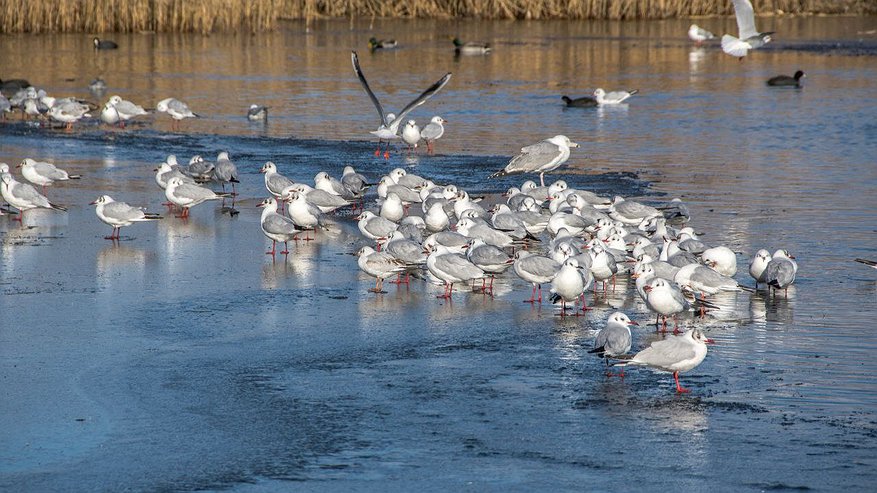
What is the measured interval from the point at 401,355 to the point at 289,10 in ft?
141

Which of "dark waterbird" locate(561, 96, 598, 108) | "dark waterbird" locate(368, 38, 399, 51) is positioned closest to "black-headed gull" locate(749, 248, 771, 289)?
"dark waterbird" locate(561, 96, 598, 108)

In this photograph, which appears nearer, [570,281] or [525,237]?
[570,281]

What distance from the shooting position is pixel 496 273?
11266 millimetres

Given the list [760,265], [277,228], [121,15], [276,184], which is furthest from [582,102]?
[121,15]

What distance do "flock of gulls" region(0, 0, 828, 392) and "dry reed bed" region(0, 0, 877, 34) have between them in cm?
2610

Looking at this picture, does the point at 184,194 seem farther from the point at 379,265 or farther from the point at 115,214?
the point at 379,265

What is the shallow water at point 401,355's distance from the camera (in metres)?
6.67

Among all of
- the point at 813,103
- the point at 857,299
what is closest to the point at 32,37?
the point at 813,103

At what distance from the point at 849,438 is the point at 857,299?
11.7 feet

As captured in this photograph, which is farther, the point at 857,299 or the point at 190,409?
the point at 857,299

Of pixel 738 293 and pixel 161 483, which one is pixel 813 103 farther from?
pixel 161 483

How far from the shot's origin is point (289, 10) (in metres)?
50.1

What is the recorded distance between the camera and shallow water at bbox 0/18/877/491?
21.9 ft

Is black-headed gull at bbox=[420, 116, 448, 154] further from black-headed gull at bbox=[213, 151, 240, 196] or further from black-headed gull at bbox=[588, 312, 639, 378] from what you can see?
Answer: black-headed gull at bbox=[588, 312, 639, 378]
